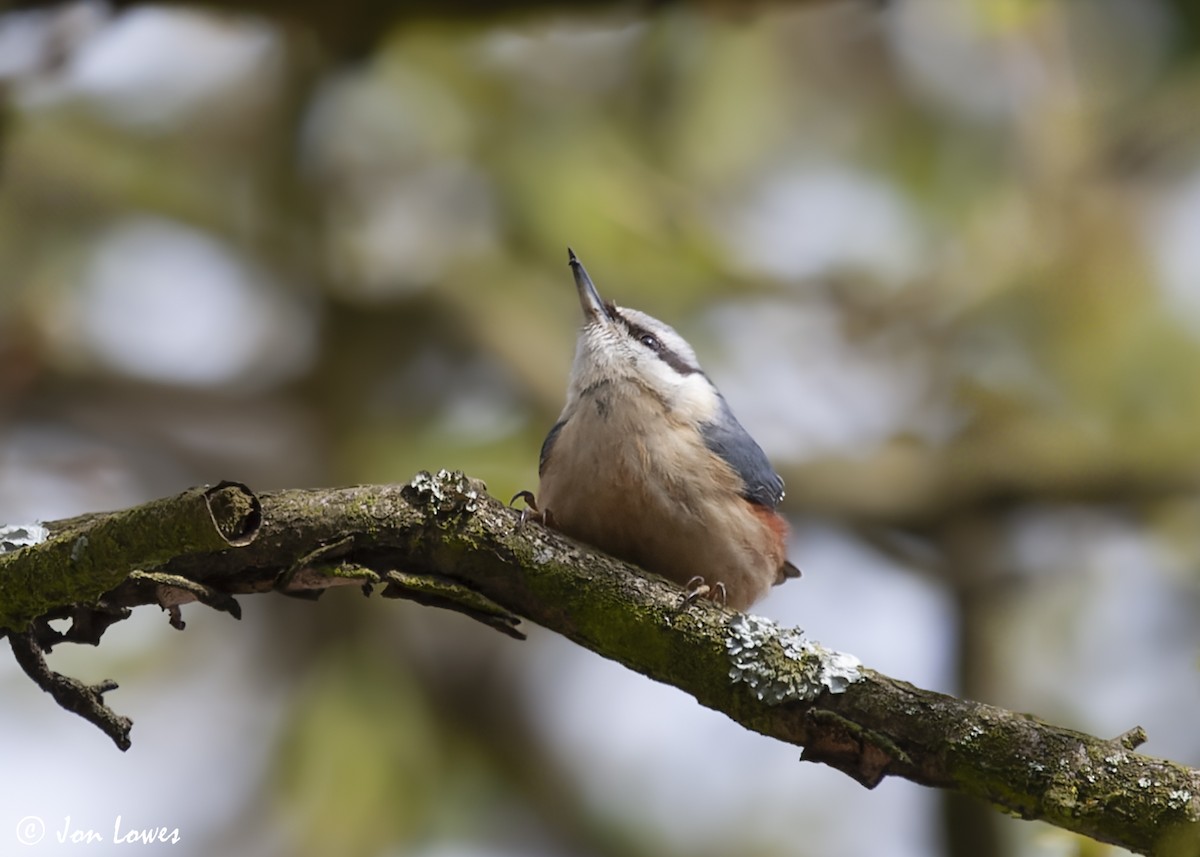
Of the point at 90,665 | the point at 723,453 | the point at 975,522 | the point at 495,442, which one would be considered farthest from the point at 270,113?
the point at 975,522

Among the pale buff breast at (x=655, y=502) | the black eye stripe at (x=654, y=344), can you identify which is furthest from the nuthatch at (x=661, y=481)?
the black eye stripe at (x=654, y=344)

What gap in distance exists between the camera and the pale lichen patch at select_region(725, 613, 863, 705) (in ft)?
8.21

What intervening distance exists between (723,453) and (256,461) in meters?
2.67

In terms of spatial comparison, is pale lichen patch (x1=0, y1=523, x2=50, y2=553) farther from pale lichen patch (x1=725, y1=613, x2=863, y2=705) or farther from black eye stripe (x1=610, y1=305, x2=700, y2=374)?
black eye stripe (x1=610, y1=305, x2=700, y2=374)

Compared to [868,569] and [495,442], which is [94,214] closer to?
[495,442]

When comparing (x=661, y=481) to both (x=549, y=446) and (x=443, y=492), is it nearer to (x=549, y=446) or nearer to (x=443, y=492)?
(x=549, y=446)

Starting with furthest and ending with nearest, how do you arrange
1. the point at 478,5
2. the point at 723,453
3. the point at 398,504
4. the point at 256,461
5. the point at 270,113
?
the point at 270,113 → the point at 256,461 → the point at 478,5 → the point at 723,453 → the point at 398,504

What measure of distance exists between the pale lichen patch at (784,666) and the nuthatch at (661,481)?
575 millimetres

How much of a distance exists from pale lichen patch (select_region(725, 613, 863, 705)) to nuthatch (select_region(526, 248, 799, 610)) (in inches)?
22.6

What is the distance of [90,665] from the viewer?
214 inches

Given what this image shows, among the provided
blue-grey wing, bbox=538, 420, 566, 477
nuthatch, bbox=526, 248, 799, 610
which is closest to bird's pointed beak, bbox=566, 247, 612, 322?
nuthatch, bbox=526, 248, 799, 610

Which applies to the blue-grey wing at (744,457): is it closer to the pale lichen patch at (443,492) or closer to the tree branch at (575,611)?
the tree branch at (575,611)

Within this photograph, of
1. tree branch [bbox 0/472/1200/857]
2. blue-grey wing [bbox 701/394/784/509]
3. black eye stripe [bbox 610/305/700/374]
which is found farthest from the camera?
black eye stripe [bbox 610/305/700/374]

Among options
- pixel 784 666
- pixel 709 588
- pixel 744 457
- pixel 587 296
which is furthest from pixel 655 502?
pixel 587 296
